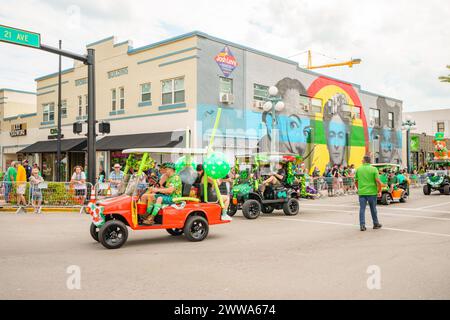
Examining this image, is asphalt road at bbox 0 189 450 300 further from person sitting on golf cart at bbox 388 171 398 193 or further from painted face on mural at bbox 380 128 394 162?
painted face on mural at bbox 380 128 394 162

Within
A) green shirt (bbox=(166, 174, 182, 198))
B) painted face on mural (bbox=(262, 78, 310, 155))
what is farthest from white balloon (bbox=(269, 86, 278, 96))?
green shirt (bbox=(166, 174, 182, 198))

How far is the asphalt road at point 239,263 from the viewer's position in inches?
213

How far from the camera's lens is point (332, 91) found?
105ft

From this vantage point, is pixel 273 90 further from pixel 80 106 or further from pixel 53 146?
pixel 53 146

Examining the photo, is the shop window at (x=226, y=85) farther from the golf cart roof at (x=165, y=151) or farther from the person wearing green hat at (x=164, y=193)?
the person wearing green hat at (x=164, y=193)

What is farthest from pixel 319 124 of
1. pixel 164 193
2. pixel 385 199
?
pixel 164 193

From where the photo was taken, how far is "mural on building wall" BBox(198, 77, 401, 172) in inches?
982

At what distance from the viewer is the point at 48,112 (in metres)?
31.9

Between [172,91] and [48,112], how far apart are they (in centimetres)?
1360

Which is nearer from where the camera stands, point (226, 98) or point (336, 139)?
point (226, 98)

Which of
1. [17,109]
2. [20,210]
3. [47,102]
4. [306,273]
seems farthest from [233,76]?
[17,109]

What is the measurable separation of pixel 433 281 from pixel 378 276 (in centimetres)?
72

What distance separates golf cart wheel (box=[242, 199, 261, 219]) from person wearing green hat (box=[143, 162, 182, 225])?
4.45 m

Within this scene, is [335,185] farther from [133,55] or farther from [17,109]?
[17,109]
